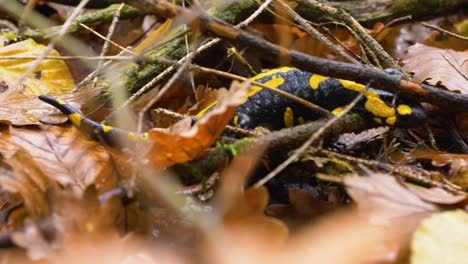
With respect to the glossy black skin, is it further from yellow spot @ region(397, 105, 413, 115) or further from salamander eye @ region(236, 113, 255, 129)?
yellow spot @ region(397, 105, 413, 115)

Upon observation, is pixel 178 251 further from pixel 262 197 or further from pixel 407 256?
pixel 407 256

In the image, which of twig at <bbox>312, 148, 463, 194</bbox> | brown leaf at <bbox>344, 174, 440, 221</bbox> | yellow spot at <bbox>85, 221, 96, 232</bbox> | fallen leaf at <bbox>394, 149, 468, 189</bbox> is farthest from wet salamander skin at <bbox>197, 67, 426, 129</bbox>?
yellow spot at <bbox>85, 221, 96, 232</bbox>

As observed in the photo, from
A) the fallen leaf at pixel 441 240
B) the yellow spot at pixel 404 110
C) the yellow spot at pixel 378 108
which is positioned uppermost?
the fallen leaf at pixel 441 240

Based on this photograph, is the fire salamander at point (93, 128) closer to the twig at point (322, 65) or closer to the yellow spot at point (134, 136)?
the yellow spot at point (134, 136)

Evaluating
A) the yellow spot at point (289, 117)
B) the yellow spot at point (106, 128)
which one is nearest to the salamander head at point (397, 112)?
the yellow spot at point (289, 117)

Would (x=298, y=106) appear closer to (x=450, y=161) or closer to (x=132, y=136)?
(x=450, y=161)

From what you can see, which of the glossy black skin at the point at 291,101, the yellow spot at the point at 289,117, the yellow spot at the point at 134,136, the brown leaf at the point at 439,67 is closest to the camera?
the yellow spot at the point at 134,136
